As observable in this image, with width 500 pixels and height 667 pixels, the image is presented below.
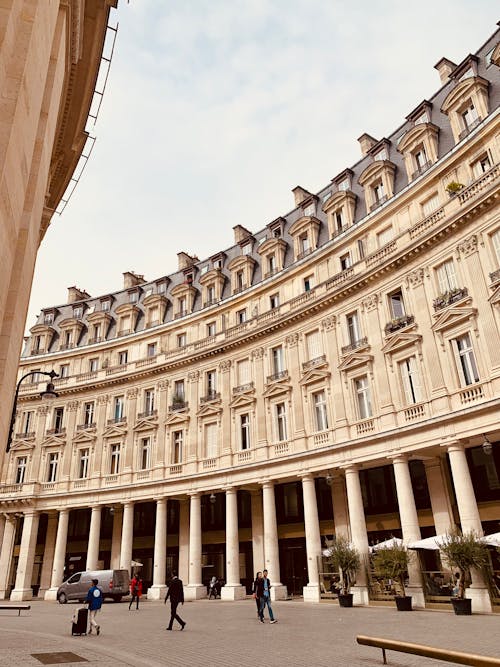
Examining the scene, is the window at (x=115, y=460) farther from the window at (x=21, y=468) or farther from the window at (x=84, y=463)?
the window at (x=21, y=468)

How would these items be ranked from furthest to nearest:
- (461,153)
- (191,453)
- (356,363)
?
(191,453)
(356,363)
(461,153)

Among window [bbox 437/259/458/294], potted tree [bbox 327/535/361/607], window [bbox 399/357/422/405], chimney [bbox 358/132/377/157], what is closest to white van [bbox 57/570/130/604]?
potted tree [bbox 327/535/361/607]

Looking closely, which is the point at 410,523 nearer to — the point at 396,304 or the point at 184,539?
the point at 396,304

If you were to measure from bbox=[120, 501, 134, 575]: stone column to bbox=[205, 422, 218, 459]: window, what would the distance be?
295 inches

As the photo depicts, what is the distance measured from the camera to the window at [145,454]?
37.0m

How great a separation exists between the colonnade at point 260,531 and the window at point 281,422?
9.18 feet

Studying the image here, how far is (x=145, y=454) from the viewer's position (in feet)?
124

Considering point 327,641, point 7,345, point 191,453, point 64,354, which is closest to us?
point 7,345

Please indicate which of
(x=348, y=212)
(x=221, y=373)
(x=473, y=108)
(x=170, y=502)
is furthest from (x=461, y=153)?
(x=170, y=502)

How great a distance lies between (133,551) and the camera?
38656 millimetres

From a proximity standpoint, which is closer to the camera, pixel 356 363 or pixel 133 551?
pixel 356 363

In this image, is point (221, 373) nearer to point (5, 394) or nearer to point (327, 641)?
point (327, 641)

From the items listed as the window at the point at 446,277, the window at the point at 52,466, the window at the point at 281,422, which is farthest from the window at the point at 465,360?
the window at the point at 52,466

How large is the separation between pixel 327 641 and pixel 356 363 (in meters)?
16.1
